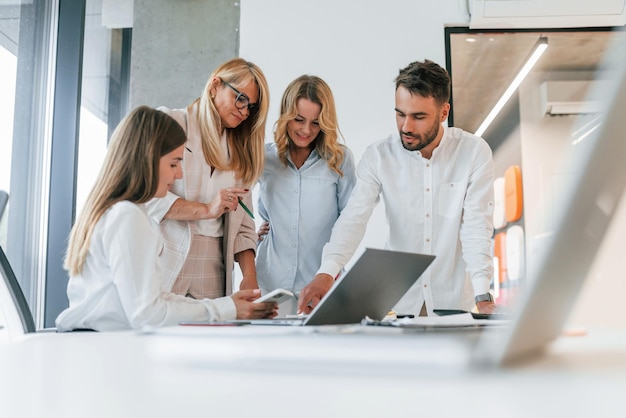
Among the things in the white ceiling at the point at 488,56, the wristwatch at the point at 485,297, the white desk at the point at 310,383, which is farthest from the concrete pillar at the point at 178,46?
the white desk at the point at 310,383

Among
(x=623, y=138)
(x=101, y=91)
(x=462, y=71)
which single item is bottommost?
(x=623, y=138)

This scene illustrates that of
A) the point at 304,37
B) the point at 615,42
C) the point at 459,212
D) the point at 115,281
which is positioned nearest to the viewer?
the point at 615,42

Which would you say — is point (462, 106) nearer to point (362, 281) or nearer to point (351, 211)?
point (351, 211)

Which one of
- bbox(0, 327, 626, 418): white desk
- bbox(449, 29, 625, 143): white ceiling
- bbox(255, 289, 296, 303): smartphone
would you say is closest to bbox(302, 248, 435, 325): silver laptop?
bbox(255, 289, 296, 303): smartphone

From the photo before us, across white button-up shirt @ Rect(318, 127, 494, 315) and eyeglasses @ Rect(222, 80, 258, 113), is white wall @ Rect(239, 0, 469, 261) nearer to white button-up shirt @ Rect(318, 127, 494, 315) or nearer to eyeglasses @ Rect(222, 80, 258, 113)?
white button-up shirt @ Rect(318, 127, 494, 315)

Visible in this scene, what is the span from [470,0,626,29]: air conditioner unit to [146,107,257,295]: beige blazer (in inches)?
97.9

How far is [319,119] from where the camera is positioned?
231cm

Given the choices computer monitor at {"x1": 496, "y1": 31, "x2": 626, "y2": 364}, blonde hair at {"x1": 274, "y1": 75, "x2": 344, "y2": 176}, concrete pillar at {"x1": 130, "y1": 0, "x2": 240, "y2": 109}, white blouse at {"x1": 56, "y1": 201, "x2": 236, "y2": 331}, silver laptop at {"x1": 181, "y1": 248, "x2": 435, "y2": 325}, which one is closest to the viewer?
computer monitor at {"x1": 496, "y1": 31, "x2": 626, "y2": 364}

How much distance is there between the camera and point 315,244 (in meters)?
2.40

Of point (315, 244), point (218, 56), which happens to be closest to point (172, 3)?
point (218, 56)

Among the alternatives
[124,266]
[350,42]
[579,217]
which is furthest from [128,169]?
[350,42]

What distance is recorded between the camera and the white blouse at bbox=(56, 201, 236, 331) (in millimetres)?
1366

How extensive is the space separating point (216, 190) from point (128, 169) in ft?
1.66

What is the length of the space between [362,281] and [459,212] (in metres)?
1.24
